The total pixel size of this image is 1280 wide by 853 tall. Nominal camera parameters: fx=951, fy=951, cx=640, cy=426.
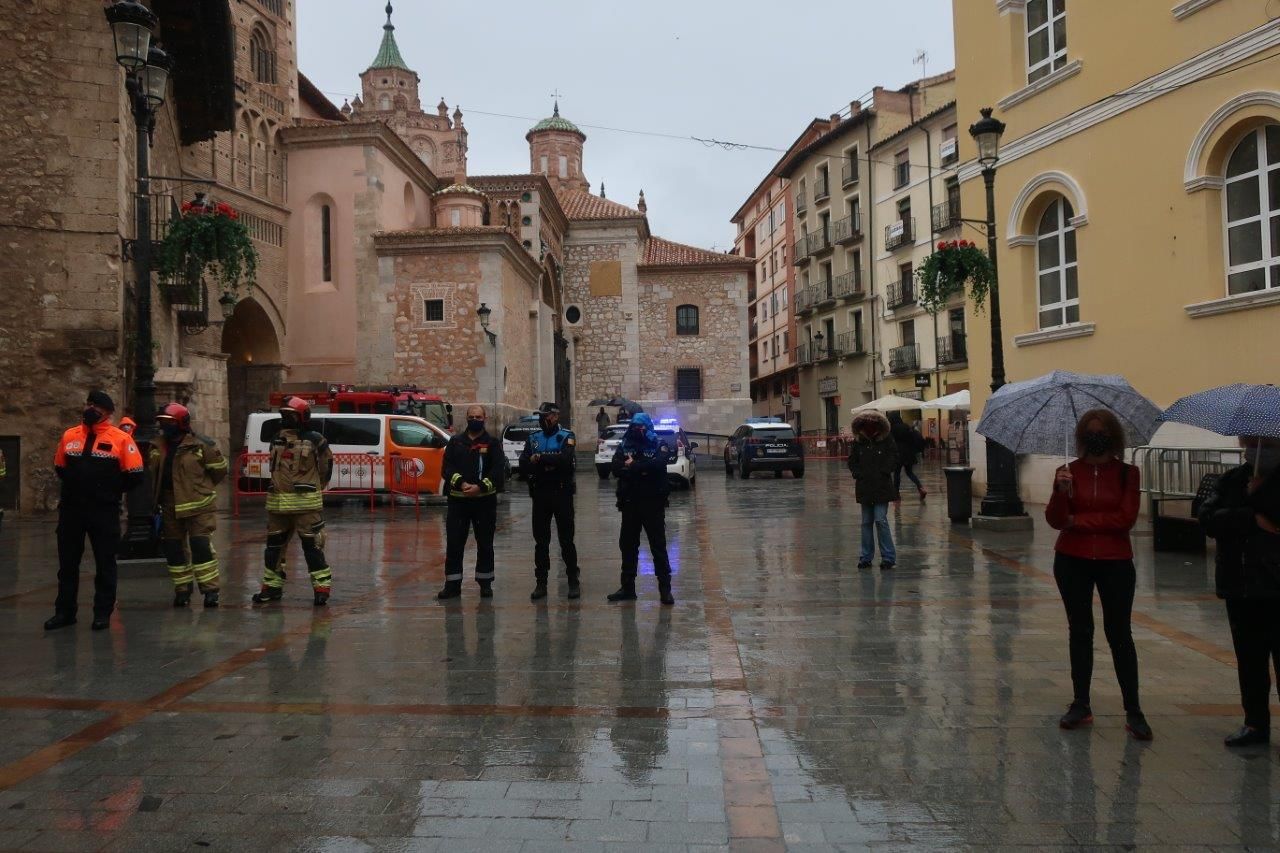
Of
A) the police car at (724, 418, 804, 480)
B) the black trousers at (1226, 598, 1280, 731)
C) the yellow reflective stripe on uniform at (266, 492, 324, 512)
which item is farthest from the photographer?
the police car at (724, 418, 804, 480)

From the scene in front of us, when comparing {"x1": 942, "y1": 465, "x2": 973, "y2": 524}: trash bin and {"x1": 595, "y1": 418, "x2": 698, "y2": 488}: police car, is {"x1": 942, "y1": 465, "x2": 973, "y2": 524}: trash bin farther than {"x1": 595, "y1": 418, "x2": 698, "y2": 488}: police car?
No

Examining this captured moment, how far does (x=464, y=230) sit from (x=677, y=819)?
3069cm

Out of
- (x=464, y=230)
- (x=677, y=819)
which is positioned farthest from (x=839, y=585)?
(x=464, y=230)

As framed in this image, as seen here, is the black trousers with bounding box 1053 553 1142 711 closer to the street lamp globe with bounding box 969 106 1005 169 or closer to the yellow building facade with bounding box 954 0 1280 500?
the yellow building facade with bounding box 954 0 1280 500

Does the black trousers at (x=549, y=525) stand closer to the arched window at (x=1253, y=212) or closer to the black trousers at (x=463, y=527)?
the black trousers at (x=463, y=527)

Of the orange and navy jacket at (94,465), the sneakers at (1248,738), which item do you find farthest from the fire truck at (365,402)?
the sneakers at (1248,738)

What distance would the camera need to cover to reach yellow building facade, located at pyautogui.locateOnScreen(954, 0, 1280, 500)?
39.1ft

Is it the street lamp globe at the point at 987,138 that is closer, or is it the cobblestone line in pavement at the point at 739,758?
the cobblestone line in pavement at the point at 739,758

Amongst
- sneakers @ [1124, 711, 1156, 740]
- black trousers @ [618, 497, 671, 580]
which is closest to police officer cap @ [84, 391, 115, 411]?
black trousers @ [618, 497, 671, 580]

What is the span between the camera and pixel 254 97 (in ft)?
105

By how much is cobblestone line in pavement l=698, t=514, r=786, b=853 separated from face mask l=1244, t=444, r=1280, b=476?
2.68 m

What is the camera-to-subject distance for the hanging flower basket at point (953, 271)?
42.8 ft

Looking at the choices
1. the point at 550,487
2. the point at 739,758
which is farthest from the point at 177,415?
the point at 739,758

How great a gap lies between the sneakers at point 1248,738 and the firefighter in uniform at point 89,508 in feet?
24.5
